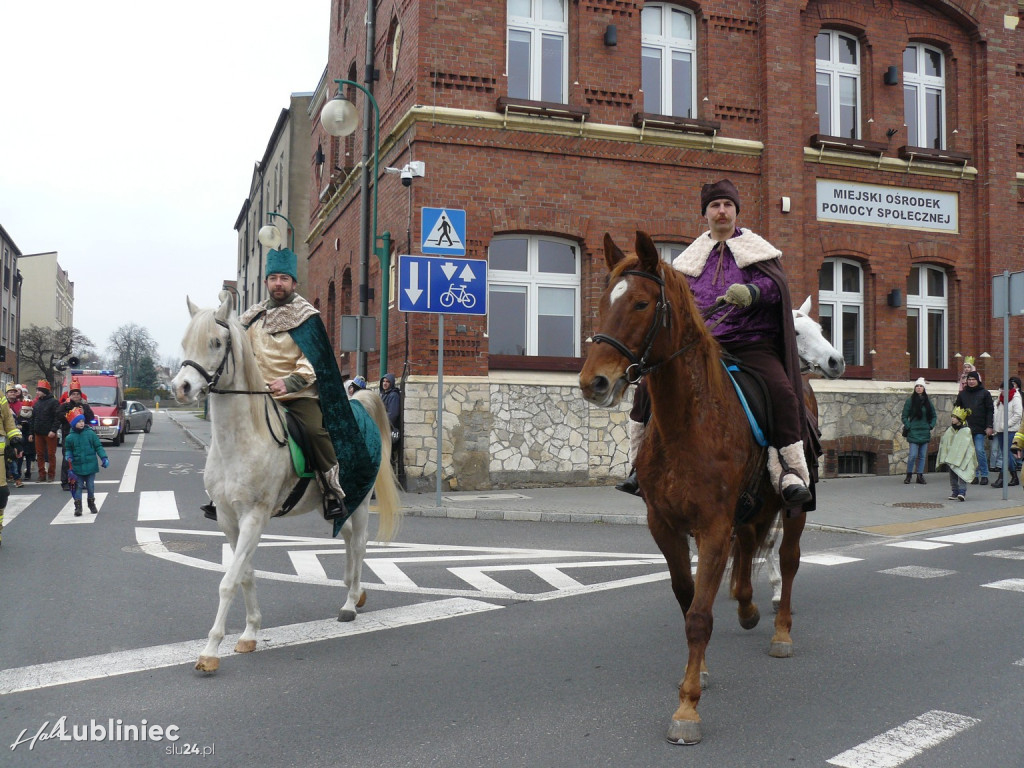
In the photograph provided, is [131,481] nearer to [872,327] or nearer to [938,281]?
[872,327]

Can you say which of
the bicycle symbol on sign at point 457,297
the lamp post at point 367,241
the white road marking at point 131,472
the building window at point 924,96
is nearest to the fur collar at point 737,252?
the bicycle symbol on sign at point 457,297

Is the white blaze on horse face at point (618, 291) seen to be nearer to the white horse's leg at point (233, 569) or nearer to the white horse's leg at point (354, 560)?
the white horse's leg at point (233, 569)

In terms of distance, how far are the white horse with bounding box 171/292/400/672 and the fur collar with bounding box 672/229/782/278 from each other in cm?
272

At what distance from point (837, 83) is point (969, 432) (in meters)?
8.59

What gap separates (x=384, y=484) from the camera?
7.11 metres

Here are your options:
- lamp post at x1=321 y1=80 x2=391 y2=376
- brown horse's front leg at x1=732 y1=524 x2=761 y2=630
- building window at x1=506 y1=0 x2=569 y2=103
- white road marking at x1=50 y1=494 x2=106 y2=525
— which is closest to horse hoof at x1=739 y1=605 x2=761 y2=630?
brown horse's front leg at x1=732 y1=524 x2=761 y2=630

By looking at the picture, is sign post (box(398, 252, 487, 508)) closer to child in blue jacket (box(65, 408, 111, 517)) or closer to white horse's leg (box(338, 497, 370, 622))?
child in blue jacket (box(65, 408, 111, 517))

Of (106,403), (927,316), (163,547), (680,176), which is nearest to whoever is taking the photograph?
(163,547)

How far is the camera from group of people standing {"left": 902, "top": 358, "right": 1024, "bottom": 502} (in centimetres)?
1391

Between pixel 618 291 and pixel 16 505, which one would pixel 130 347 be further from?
pixel 618 291

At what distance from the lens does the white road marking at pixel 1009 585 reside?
7.34 meters

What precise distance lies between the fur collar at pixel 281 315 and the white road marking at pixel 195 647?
6.84ft

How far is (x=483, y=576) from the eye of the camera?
7.95 metres

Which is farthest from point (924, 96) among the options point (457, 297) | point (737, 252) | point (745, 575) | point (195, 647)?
point (195, 647)
